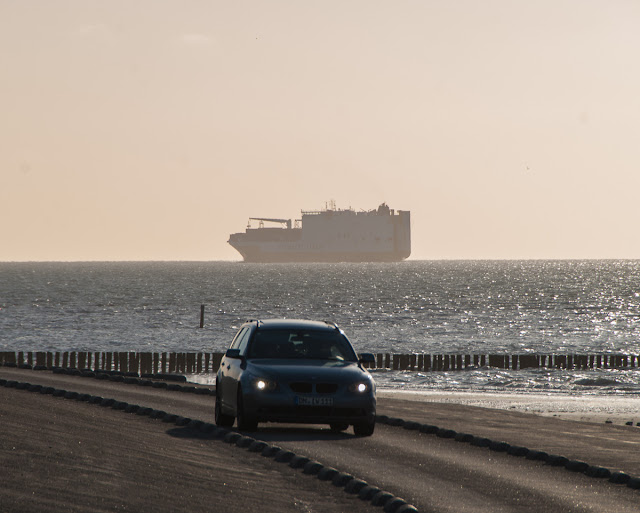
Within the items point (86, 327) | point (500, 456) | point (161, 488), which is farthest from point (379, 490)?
point (86, 327)

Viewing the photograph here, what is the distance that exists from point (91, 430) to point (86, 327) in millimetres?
53751

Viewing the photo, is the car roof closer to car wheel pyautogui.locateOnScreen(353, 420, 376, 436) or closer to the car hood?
the car hood

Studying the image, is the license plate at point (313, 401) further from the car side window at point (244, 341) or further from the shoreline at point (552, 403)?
the shoreline at point (552, 403)

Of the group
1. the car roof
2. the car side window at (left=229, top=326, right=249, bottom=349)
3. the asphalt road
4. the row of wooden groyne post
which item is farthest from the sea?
the car roof

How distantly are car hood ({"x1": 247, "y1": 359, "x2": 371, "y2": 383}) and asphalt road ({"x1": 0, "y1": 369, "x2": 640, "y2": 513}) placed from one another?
75cm

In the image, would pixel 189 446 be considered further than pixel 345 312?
No

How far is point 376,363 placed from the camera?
4131 centimetres

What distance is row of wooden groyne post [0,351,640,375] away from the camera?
1505 inches

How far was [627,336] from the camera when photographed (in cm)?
6053

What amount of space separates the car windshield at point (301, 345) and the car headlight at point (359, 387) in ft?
2.65

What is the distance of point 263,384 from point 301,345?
1.09m

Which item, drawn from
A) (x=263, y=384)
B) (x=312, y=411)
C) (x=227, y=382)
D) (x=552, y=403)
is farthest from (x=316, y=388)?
(x=552, y=403)

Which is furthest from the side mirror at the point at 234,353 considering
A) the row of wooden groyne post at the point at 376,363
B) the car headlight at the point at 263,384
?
the row of wooden groyne post at the point at 376,363

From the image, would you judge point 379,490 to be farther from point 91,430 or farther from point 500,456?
point 91,430
